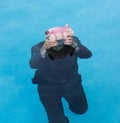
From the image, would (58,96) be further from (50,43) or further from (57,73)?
(50,43)

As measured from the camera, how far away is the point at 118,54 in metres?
1.87

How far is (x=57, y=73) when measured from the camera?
4.69ft

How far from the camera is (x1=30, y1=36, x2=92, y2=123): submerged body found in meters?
1.42

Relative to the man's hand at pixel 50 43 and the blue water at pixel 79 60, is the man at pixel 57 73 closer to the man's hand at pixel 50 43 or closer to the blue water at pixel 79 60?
the man's hand at pixel 50 43

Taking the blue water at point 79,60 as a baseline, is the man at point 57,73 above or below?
below

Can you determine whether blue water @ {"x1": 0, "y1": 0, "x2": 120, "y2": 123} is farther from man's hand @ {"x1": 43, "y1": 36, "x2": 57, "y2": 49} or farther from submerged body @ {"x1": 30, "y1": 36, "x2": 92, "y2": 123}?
man's hand @ {"x1": 43, "y1": 36, "x2": 57, "y2": 49}

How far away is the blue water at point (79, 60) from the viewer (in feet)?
5.41

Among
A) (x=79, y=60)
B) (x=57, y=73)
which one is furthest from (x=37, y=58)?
(x=79, y=60)

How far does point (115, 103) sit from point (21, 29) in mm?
808

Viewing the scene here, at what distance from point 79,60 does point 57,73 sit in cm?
46

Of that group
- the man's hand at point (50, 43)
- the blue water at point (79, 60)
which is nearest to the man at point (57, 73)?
the man's hand at point (50, 43)

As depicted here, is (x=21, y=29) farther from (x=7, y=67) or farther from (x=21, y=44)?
(x=7, y=67)

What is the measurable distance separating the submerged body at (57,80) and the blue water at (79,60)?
13cm

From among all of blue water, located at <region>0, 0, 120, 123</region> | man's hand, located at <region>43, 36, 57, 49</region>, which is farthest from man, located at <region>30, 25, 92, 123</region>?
blue water, located at <region>0, 0, 120, 123</region>
